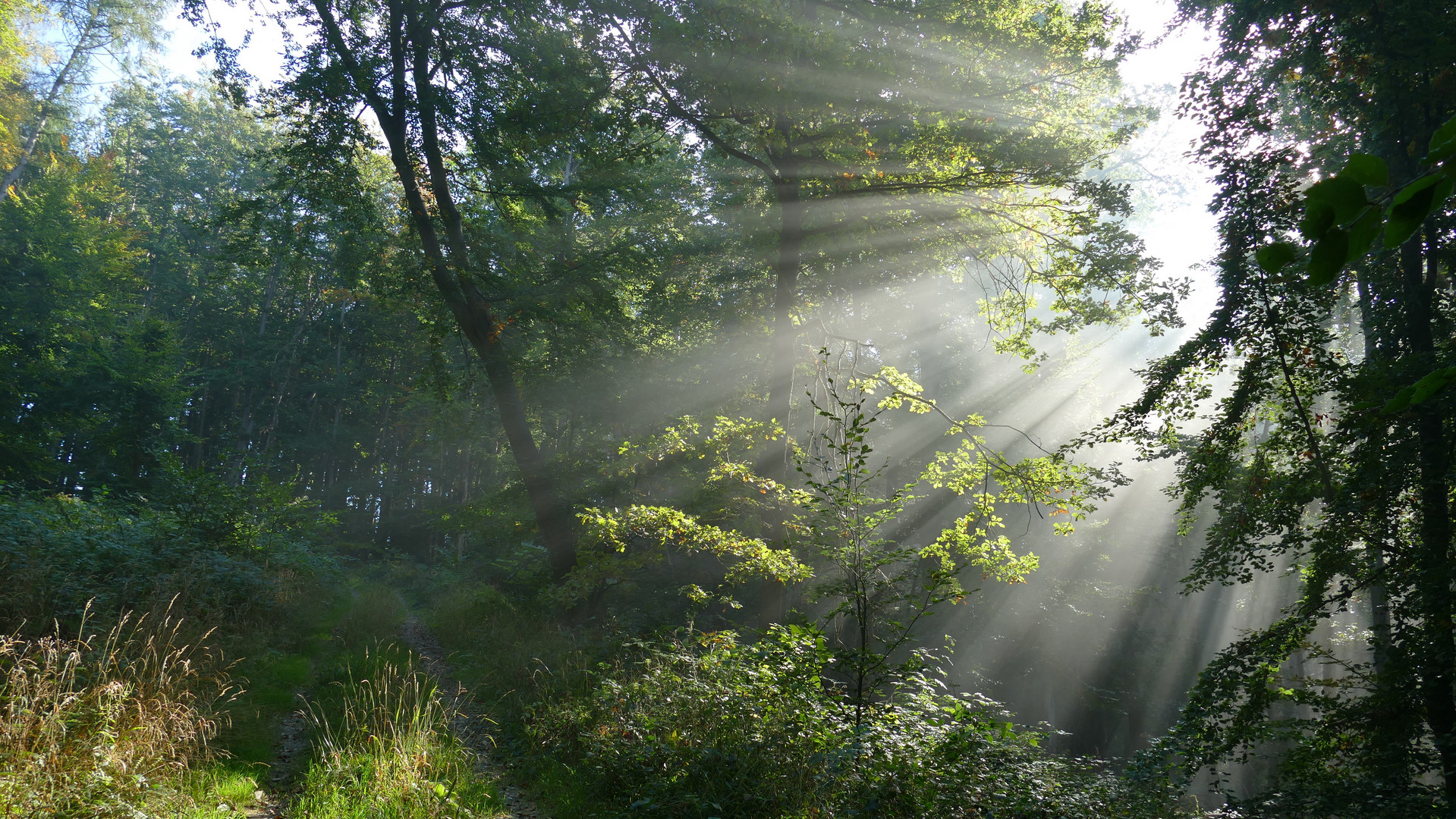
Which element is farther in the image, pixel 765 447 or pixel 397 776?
pixel 765 447

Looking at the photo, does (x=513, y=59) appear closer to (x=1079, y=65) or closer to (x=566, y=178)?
(x=1079, y=65)

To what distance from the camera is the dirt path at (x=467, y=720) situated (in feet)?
18.4

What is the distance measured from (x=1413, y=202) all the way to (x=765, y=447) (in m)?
9.22

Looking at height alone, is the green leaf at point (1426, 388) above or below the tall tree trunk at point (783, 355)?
below

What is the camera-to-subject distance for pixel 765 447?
10109 millimetres

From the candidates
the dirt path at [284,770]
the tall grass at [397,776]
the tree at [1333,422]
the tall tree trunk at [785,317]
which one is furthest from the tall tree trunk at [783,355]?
the dirt path at [284,770]

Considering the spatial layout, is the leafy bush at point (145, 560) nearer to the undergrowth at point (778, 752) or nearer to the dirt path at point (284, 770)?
the dirt path at point (284, 770)

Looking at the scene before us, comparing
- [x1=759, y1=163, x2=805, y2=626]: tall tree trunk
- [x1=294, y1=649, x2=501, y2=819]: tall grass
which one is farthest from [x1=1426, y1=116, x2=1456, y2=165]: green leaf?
[x1=759, y1=163, x2=805, y2=626]: tall tree trunk

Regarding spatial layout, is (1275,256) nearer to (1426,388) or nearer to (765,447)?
(1426,388)

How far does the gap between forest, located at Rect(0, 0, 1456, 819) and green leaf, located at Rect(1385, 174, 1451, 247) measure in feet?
0.06

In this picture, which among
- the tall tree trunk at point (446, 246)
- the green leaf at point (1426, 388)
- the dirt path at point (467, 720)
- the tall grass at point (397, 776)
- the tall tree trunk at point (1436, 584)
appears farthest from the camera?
the tall tree trunk at point (446, 246)

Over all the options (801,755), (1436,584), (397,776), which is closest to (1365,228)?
(801,755)

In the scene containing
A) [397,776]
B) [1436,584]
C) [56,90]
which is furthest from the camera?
[56,90]

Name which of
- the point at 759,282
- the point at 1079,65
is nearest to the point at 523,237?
the point at 759,282
